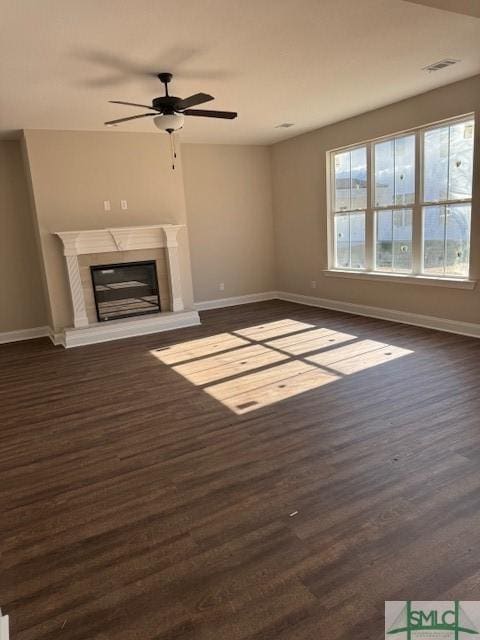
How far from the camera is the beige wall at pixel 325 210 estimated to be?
189 inches

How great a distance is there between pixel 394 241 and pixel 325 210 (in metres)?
1.39

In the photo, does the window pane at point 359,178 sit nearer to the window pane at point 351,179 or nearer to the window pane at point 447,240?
the window pane at point 351,179

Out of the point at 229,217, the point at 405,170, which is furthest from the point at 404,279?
the point at 229,217

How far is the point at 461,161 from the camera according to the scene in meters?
4.80

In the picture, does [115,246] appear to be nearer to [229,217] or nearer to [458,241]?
[229,217]

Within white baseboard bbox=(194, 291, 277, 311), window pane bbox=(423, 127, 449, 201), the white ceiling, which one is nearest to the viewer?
the white ceiling

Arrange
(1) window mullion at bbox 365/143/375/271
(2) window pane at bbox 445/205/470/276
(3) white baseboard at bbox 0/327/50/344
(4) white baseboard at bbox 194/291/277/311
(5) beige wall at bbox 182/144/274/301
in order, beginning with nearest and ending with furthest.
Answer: (2) window pane at bbox 445/205/470/276 → (1) window mullion at bbox 365/143/375/271 → (3) white baseboard at bbox 0/327/50/344 → (5) beige wall at bbox 182/144/274/301 → (4) white baseboard at bbox 194/291/277/311

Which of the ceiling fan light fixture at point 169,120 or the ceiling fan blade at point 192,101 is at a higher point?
the ceiling fan blade at point 192,101

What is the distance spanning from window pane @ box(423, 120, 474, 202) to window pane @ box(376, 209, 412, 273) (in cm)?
43

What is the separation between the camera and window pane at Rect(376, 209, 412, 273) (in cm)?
552

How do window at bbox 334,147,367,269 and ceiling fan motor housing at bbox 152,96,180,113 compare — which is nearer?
ceiling fan motor housing at bbox 152,96,180,113

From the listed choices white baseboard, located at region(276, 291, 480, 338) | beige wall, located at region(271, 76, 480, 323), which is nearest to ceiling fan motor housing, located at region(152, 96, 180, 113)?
beige wall, located at region(271, 76, 480, 323)

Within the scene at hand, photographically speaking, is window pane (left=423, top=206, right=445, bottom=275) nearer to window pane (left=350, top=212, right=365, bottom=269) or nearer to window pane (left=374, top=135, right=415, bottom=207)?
window pane (left=374, top=135, right=415, bottom=207)

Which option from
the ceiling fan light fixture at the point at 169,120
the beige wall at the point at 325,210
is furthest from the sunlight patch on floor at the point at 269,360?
the ceiling fan light fixture at the point at 169,120
